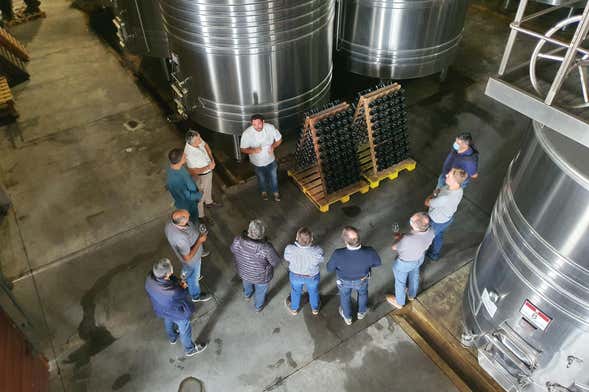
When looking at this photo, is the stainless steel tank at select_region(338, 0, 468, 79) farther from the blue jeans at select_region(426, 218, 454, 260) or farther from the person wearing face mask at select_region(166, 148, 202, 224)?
the person wearing face mask at select_region(166, 148, 202, 224)

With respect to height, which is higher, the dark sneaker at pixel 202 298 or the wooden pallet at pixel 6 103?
the wooden pallet at pixel 6 103

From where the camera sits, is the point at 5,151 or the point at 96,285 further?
the point at 5,151

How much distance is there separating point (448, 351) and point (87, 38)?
11141 mm

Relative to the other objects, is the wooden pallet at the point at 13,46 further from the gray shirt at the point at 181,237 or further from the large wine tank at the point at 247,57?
the gray shirt at the point at 181,237

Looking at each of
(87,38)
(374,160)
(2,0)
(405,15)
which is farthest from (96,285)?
(2,0)

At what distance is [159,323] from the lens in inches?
222

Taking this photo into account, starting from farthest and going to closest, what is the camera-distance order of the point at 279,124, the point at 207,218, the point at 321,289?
the point at 279,124
the point at 207,218
the point at 321,289

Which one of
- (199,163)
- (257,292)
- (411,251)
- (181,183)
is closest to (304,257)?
(257,292)

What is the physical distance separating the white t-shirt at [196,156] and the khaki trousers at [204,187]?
22 centimetres

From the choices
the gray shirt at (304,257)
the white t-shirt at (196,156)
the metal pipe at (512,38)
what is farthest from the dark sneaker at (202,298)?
the metal pipe at (512,38)

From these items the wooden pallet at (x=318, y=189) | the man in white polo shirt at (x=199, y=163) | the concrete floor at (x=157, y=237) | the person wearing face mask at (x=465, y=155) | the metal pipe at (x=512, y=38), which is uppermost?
the metal pipe at (x=512, y=38)

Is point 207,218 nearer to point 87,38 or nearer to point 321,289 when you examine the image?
point 321,289

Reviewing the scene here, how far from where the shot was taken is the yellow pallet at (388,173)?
23.9 ft

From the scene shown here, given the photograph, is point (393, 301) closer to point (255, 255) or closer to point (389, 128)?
point (255, 255)
